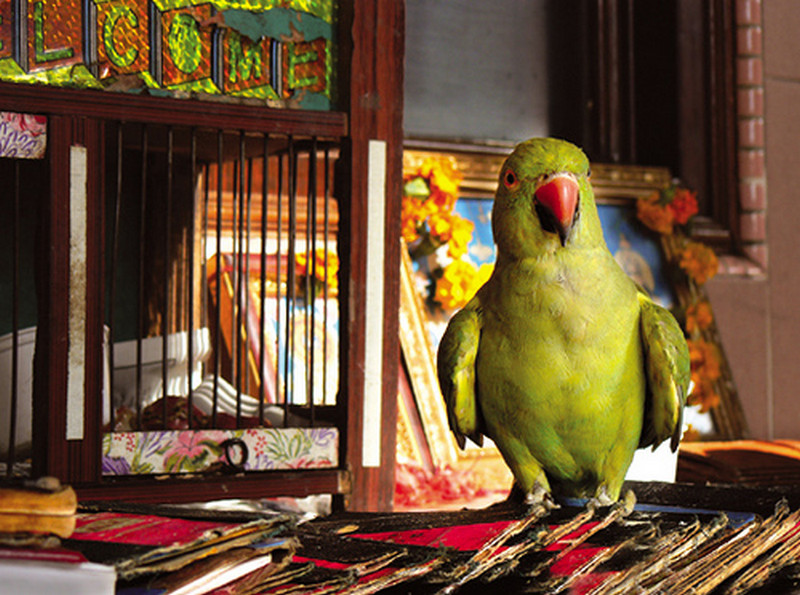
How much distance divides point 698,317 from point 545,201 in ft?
4.95

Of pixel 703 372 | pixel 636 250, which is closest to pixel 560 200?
pixel 636 250

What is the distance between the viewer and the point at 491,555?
0.67 meters

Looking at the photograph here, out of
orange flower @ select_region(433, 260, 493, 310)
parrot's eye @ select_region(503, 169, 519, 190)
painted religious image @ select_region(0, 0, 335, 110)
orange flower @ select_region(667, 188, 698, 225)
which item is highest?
painted religious image @ select_region(0, 0, 335, 110)

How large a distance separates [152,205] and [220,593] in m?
1.30

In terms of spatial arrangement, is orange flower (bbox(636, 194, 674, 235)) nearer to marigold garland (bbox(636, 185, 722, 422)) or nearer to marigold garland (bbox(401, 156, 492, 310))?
marigold garland (bbox(636, 185, 722, 422))

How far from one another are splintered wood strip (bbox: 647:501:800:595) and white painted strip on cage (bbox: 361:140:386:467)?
73 centimetres

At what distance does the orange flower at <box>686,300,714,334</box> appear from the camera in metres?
2.36

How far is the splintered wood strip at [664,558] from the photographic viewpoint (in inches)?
25.7

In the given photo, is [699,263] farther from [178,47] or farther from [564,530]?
[564,530]

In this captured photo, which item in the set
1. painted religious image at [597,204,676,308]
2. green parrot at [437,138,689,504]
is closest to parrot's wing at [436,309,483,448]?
green parrot at [437,138,689,504]

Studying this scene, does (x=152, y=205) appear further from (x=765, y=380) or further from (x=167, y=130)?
(x=765, y=380)

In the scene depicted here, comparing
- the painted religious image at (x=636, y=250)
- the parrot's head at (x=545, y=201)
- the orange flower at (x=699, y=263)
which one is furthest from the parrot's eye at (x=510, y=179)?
the orange flower at (x=699, y=263)

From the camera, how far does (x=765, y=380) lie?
8.50 ft

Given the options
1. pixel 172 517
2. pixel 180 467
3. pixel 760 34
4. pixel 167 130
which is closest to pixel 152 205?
pixel 167 130
